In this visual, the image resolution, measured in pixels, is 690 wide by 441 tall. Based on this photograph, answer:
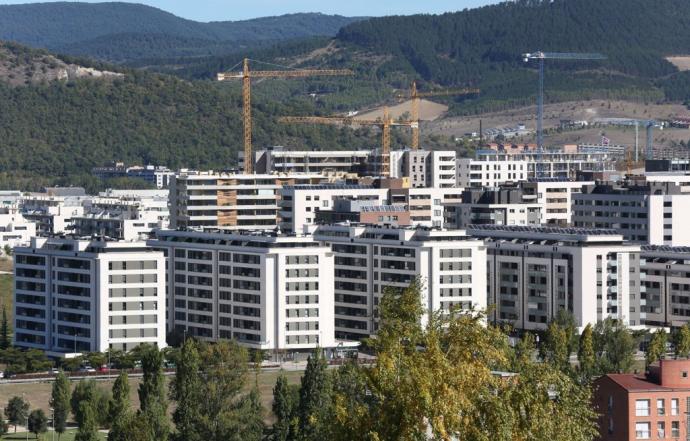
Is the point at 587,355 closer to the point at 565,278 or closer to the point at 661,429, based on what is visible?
the point at 565,278

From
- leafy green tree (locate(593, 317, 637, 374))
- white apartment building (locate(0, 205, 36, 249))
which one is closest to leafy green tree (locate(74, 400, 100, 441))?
leafy green tree (locate(593, 317, 637, 374))

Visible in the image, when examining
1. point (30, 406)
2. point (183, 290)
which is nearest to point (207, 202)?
point (183, 290)

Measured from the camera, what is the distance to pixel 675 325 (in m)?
95.2

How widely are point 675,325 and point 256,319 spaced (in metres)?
20.0

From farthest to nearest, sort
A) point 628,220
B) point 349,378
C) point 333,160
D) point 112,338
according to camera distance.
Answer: point 333,160 < point 628,220 < point 112,338 < point 349,378

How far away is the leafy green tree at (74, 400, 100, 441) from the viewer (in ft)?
200

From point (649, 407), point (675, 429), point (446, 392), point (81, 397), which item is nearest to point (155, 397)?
point (81, 397)

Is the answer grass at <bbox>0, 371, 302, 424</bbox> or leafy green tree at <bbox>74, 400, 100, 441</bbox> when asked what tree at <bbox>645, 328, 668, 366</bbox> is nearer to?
grass at <bbox>0, 371, 302, 424</bbox>

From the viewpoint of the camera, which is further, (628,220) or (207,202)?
(207,202)

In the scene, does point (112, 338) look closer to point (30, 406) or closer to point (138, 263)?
point (138, 263)

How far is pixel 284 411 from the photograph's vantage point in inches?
2584

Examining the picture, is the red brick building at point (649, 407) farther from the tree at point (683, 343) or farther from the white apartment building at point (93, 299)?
the white apartment building at point (93, 299)

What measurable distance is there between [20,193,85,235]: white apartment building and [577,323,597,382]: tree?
70.6 m

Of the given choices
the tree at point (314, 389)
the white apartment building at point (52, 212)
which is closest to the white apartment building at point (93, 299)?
the tree at point (314, 389)
